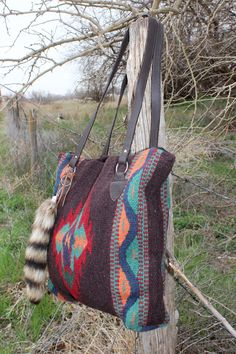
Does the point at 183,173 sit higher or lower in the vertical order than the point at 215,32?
lower

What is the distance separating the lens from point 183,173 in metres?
4.13

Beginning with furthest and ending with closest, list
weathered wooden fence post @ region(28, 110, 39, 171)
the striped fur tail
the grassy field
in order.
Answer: weathered wooden fence post @ region(28, 110, 39, 171), the grassy field, the striped fur tail

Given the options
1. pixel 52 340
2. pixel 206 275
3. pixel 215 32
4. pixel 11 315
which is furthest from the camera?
pixel 215 32

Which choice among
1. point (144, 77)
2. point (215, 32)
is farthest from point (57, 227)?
point (215, 32)

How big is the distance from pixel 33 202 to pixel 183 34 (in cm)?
260

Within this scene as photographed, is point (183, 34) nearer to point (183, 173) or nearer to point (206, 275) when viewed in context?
point (183, 173)

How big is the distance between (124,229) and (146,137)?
47 cm

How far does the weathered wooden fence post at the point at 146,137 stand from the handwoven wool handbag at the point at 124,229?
0.29 feet

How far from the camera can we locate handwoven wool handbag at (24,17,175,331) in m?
1.16

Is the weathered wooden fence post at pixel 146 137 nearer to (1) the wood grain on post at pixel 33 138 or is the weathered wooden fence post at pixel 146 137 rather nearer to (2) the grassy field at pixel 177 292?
(2) the grassy field at pixel 177 292

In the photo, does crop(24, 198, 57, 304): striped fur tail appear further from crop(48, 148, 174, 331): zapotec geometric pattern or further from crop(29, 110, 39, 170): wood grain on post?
crop(29, 110, 39, 170): wood grain on post

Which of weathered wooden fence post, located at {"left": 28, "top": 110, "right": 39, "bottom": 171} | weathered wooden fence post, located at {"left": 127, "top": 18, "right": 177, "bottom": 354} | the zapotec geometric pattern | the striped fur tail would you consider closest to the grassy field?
weathered wooden fence post, located at {"left": 127, "top": 18, "right": 177, "bottom": 354}

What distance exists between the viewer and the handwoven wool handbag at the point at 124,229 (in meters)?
1.16

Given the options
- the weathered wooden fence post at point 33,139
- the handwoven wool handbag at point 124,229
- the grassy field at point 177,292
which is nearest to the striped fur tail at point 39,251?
the handwoven wool handbag at point 124,229
